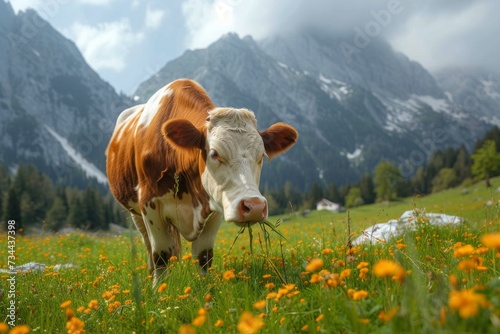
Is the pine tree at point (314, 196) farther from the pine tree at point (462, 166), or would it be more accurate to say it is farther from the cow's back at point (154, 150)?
the cow's back at point (154, 150)

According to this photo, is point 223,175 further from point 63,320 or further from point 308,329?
point 308,329

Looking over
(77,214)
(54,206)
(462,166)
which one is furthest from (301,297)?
(462,166)

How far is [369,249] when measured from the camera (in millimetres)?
4848

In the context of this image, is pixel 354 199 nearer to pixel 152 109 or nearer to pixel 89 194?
pixel 89 194

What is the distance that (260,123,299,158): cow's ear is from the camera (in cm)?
527

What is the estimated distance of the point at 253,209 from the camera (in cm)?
388

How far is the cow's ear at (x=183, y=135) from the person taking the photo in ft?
15.9

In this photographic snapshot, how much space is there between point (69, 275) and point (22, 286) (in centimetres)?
65

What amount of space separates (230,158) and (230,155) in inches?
1.3

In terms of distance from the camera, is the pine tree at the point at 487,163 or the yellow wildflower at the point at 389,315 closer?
the yellow wildflower at the point at 389,315

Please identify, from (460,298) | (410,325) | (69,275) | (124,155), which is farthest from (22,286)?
(460,298)

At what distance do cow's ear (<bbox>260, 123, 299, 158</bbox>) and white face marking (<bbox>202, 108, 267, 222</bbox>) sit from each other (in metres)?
0.41

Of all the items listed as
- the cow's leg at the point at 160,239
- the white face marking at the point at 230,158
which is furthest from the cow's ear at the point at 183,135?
the cow's leg at the point at 160,239

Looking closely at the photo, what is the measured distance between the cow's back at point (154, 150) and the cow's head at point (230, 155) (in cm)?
37
